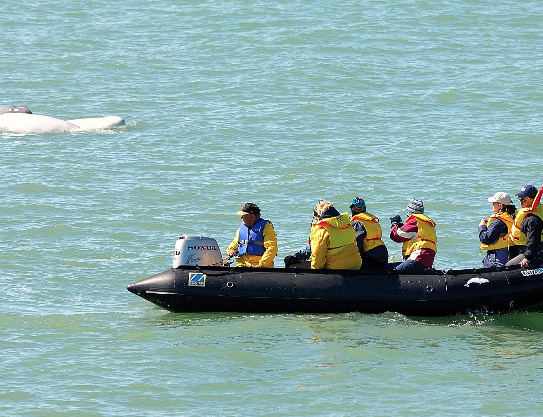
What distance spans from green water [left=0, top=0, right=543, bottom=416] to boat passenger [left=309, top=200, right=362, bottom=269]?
70cm

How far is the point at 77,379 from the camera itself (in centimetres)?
1073

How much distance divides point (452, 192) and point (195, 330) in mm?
8164

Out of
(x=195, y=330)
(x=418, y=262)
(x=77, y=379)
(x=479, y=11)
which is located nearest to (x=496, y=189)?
(x=418, y=262)

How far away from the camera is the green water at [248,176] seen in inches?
415

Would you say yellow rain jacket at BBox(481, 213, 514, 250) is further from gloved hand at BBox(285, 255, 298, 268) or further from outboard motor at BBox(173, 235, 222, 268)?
outboard motor at BBox(173, 235, 222, 268)

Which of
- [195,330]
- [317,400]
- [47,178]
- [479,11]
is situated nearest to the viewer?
[317,400]

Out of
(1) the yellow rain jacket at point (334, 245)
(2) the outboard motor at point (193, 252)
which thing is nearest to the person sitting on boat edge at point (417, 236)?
(1) the yellow rain jacket at point (334, 245)

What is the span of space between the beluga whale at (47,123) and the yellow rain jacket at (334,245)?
12086mm

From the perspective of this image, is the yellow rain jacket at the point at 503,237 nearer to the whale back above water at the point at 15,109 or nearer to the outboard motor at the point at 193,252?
the outboard motor at the point at 193,252

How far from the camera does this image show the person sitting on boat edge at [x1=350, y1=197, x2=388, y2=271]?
491 inches

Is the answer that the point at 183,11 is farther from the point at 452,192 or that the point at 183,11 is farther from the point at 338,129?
the point at 452,192


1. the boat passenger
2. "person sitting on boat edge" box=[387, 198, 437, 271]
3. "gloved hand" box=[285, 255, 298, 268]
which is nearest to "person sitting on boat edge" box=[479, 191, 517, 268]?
"person sitting on boat edge" box=[387, 198, 437, 271]

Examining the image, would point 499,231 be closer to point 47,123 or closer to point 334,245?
point 334,245

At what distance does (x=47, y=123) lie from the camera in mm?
23359
